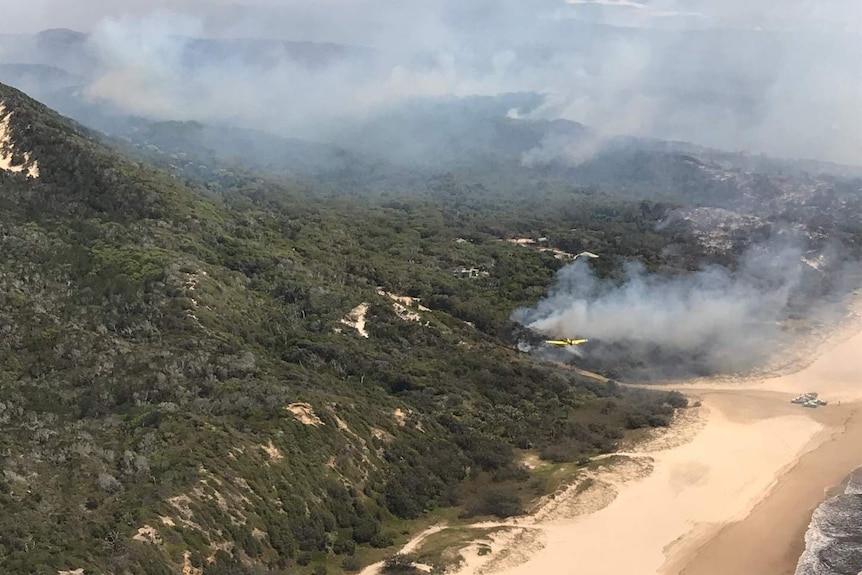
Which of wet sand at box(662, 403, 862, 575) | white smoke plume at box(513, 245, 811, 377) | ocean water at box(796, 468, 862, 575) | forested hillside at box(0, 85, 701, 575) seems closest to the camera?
forested hillside at box(0, 85, 701, 575)

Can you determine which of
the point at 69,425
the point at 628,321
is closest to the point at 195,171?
the point at 628,321

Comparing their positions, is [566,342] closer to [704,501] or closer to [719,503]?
[704,501]

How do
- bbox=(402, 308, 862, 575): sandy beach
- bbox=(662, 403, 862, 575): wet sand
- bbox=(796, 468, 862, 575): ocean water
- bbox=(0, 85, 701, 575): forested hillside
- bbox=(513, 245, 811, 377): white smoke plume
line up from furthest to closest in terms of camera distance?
bbox=(513, 245, 811, 377): white smoke plume
bbox=(402, 308, 862, 575): sandy beach
bbox=(662, 403, 862, 575): wet sand
bbox=(796, 468, 862, 575): ocean water
bbox=(0, 85, 701, 575): forested hillside

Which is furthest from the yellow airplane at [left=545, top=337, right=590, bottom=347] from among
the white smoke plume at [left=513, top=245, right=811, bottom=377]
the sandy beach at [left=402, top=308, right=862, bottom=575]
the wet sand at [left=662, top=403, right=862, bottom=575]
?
the wet sand at [left=662, top=403, right=862, bottom=575]

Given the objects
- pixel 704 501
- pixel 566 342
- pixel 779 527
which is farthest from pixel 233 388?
pixel 566 342

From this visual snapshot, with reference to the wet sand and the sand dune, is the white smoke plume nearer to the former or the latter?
the sand dune

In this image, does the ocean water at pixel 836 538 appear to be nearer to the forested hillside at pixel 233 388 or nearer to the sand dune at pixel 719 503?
the sand dune at pixel 719 503
